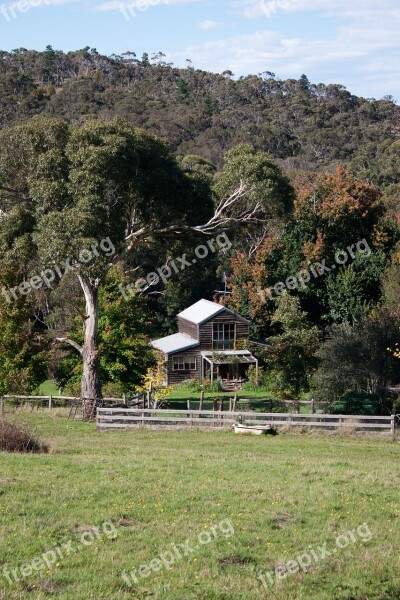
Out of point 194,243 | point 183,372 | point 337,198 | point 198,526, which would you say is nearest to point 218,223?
point 194,243

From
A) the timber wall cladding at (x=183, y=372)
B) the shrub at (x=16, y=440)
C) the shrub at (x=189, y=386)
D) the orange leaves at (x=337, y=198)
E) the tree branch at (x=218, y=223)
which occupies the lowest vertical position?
the shrub at (x=16, y=440)

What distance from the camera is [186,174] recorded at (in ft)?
113

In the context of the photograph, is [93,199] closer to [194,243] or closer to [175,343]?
[194,243]

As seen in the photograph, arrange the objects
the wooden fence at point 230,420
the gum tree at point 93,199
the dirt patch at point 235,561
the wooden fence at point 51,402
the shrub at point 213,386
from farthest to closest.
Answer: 1. the shrub at point 213,386
2. the wooden fence at point 51,402
3. the gum tree at point 93,199
4. the wooden fence at point 230,420
5. the dirt patch at point 235,561

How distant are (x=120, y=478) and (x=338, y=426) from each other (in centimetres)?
1374

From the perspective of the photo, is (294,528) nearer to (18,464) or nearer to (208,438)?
(18,464)

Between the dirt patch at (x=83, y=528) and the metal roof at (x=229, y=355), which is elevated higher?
the metal roof at (x=229, y=355)

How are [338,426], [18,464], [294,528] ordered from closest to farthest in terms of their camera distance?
[294,528]
[18,464]
[338,426]

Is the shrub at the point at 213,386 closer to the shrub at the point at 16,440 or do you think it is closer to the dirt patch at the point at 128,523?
the shrub at the point at 16,440

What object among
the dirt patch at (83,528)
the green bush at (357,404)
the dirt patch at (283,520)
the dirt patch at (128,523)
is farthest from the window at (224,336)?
the dirt patch at (83,528)

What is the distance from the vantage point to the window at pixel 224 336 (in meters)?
57.2

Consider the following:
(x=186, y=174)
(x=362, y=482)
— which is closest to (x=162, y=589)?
(x=362, y=482)

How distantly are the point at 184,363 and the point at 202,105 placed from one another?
102m

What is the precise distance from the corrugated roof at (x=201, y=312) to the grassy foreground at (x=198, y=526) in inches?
1436
